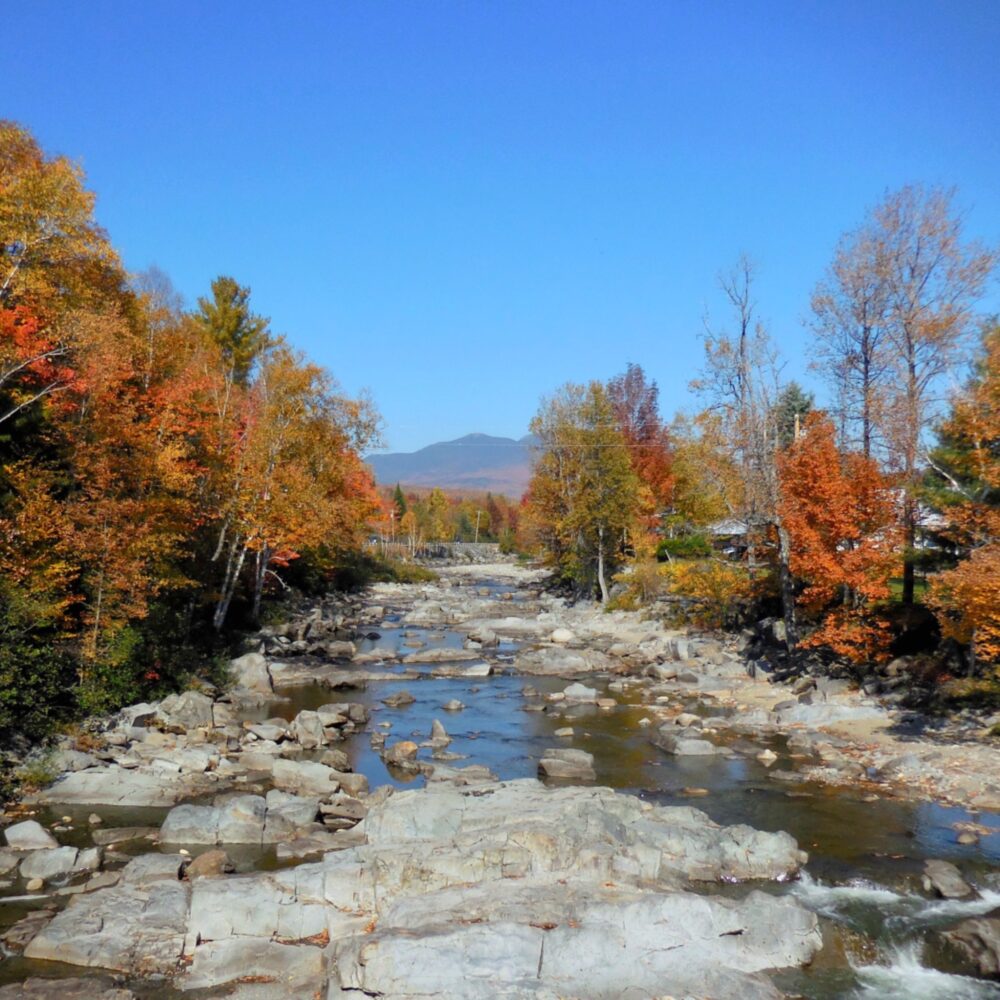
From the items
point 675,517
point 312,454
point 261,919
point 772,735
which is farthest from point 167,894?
point 675,517

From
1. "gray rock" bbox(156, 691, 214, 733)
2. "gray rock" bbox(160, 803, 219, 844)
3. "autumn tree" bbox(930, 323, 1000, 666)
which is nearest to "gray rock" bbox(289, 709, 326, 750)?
"gray rock" bbox(156, 691, 214, 733)

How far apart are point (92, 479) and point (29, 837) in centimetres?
1052

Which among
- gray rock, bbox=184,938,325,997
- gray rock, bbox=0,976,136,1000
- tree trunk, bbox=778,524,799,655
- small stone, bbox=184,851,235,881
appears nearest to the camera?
gray rock, bbox=0,976,136,1000

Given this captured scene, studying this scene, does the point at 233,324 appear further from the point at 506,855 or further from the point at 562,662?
the point at 506,855

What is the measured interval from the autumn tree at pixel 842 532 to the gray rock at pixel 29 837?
2040 centimetres

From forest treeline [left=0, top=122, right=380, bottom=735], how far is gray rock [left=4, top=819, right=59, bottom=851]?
3.58 m

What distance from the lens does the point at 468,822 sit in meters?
13.6

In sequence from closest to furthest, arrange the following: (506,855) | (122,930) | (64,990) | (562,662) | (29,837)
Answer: (64,990)
(122,930)
(506,855)
(29,837)
(562,662)

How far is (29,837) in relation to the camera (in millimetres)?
13930

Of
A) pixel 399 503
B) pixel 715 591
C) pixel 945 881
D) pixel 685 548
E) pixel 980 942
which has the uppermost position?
pixel 399 503

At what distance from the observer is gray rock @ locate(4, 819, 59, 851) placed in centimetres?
1377

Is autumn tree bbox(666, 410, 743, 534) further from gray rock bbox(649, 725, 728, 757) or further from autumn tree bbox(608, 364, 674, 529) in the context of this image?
gray rock bbox(649, 725, 728, 757)

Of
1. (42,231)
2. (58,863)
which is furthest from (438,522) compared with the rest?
(58,863)

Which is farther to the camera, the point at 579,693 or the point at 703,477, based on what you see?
the point at 703,477
